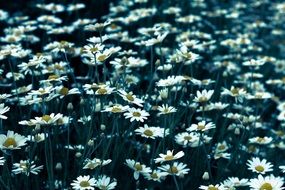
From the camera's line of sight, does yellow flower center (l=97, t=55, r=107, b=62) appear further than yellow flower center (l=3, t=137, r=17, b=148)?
Yes

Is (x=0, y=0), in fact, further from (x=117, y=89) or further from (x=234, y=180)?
(x=234, y=180)

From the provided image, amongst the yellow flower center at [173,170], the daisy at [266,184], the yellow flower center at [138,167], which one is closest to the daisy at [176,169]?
the yellow flower center at [173,170]

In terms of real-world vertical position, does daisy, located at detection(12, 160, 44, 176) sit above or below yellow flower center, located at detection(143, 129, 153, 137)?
below

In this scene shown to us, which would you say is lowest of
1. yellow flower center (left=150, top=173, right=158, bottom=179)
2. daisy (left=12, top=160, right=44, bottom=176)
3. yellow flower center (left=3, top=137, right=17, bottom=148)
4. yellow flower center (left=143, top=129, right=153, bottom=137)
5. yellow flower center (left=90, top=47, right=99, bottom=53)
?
yellow flower center (left=150, top=173, right=158, bottom=179)

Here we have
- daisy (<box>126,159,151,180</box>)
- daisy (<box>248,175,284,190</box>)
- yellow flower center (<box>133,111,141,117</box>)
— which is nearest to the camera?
daisy (<box>248,175,284,190</box>)

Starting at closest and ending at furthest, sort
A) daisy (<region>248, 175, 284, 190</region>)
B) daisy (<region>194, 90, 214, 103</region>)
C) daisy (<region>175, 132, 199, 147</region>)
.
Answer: daisy (<region>248, 175, 284, 190</region>) → daisy (<region>175, 132, 199, 147</region>) → daisy (<region>194, 90, 214, 103</region>)

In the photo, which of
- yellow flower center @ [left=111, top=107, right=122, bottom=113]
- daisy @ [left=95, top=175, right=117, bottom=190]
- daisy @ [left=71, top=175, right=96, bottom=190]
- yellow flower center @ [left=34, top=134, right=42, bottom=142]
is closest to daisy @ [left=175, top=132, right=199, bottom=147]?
yellow flower center @ [left=111, top=107, right=122, bottom=113]

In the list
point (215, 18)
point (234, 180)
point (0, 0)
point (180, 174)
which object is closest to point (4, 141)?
point (180, 174)

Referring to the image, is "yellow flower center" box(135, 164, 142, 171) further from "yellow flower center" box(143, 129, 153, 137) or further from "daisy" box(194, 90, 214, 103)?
"daisy" box(194, 90, 214, 103)
